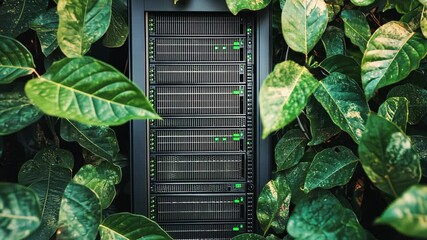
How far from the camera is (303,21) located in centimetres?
89

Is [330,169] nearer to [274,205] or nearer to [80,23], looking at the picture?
[274,205]

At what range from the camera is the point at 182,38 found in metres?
0.95

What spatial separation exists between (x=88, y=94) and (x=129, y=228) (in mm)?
274

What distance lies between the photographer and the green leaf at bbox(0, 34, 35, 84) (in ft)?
2.81

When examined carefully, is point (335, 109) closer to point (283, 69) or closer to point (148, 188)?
point (283, 69)

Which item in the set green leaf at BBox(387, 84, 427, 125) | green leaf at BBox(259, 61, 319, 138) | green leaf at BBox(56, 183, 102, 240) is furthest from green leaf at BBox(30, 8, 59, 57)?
green leaf at BBox(387, 84, 427, 125)

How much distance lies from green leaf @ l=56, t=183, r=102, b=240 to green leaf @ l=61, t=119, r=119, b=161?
0.13 meters

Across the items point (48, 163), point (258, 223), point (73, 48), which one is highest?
point (73, 48)

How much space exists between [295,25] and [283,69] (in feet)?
0.32

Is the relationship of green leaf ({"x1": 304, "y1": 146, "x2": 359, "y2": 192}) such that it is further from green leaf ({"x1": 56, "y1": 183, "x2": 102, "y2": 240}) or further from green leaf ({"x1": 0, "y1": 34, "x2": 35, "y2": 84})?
green leaf ({"x1": 0, "y1": 34, "x2": 35, "y2": 84})

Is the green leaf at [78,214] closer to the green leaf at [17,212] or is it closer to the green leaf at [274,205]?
the green leaf at [17,212]

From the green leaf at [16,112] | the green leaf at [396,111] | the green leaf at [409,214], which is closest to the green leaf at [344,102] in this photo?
the green leaf at [396,111]

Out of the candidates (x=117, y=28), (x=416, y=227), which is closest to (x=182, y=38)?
(x=117, y=28)

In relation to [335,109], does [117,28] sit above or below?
above
